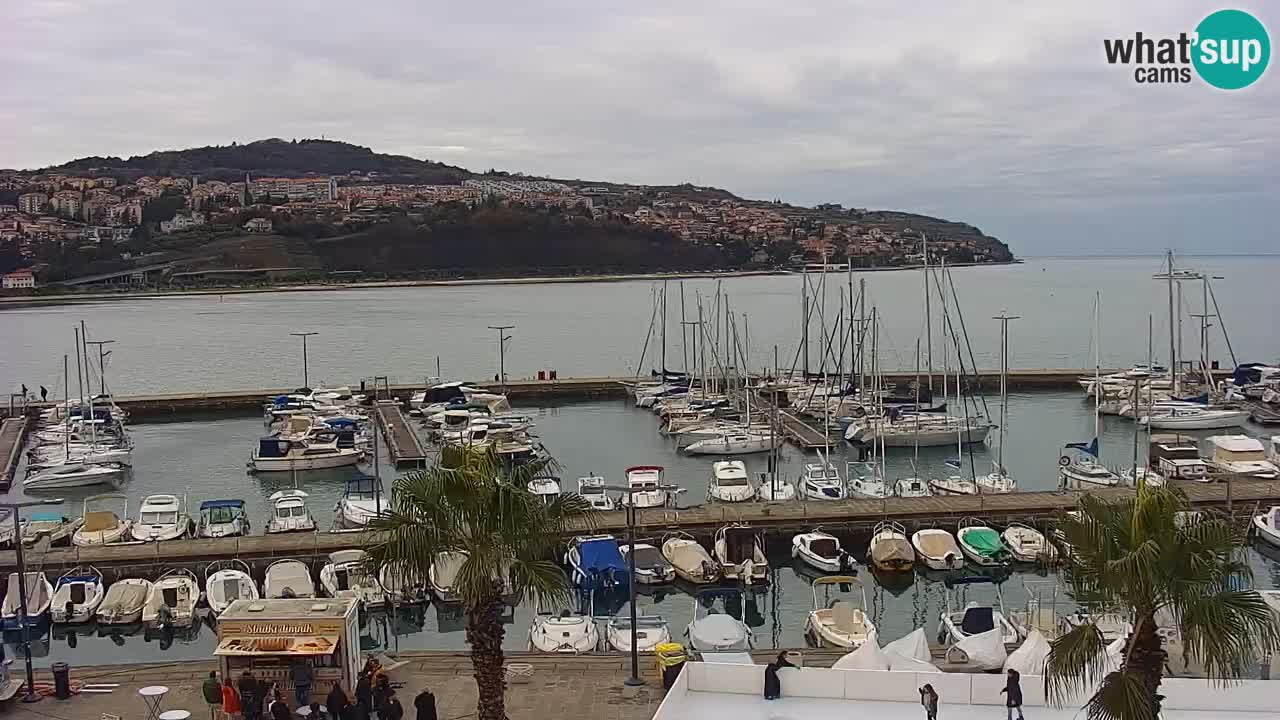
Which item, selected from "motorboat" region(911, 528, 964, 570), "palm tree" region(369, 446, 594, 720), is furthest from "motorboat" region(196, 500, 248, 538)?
"palm tree" region(369, 446, 594, 720)

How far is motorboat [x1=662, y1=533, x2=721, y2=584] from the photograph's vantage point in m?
21.6

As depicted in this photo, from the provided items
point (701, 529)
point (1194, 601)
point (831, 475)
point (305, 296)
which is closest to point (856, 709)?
point (1194, 601)

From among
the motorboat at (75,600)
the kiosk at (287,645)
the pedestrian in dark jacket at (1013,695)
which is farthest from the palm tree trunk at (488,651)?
the motorboat at (75,600)

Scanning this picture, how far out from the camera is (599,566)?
21.0 m

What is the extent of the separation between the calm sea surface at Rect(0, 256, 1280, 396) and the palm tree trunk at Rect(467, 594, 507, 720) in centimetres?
5788

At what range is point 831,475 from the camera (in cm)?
2889

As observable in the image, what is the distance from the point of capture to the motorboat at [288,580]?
20031 mm

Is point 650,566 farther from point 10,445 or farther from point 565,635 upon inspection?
point 10,445

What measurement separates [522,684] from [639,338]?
3242 inches

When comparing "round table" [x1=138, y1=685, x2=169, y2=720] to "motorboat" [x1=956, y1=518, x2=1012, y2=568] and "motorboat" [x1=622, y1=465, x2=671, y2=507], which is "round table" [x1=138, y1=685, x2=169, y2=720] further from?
"motorboat" [x1=956, y1=518, x2=1012, y2=568]

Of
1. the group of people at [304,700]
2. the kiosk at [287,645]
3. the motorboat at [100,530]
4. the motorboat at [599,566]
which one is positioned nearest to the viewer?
the group of people at [304,700]

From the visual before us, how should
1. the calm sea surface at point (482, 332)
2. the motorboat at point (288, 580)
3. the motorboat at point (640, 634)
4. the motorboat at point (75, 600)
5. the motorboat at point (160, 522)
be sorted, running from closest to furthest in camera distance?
the motorboat at point (640, 634)
the motorboat at point (75, 600)
the motorboat at point (288, 580)
the motorboat at point (160, 522)
the calm sea surface at point (482, 332)

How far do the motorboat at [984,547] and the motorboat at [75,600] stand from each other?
17.7m

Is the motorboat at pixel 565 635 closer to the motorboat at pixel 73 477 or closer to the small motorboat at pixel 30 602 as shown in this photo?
the small motorboat at pixel 30 602
